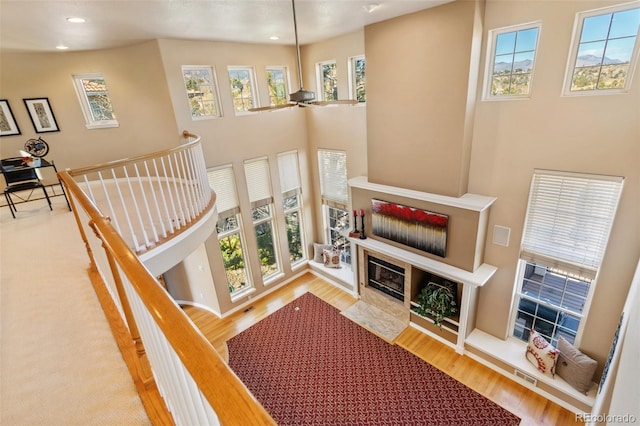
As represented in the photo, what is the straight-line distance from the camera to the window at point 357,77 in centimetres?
633

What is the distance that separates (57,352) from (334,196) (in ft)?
21.0

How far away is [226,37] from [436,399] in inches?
282

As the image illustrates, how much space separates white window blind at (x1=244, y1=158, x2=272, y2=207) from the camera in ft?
23.1

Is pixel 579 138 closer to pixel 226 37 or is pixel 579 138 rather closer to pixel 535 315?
pixel 535 315

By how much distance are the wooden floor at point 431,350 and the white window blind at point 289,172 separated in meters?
2.49

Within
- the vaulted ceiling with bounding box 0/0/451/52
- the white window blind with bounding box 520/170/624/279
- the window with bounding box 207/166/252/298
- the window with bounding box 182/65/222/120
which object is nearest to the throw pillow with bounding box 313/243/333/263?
the window with bounding box 207/166/252/298

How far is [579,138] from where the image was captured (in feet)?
12.4

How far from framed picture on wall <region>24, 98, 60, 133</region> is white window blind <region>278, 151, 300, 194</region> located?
4.45 m

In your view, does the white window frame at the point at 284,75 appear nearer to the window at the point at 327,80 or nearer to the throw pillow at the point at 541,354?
the window at the point at 327,80

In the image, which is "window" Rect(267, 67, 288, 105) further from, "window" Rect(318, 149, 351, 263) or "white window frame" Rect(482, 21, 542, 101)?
"white window frame" Rect(482, 21, 542, 101)

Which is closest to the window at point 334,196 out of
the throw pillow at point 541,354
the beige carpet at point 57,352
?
the throw pillow at point 541,354

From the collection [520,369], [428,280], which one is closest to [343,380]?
[428,280]

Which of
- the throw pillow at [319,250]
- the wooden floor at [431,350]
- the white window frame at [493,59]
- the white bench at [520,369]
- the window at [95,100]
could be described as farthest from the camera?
the throw pillow at [319,250]

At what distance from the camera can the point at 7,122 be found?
5.35 metres
